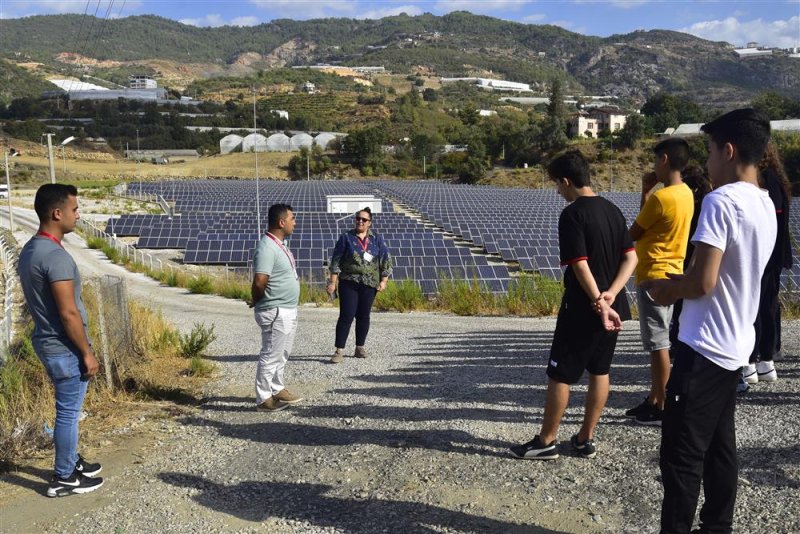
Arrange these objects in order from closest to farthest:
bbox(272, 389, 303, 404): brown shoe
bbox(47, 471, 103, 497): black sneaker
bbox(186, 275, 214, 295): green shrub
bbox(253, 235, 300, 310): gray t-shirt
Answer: bbox(47, 471, 103, 497): black sneaker
bbox(253, 235, 300, 310): gray t-shirt
bbox(272, 389, 303, 404): brown shoe
bbox(186, 275, 214, 295): green shrub

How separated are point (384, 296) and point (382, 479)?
315 inches

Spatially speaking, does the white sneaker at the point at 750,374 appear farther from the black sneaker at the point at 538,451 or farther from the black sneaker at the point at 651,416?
the black sneaker at the point at 538,451

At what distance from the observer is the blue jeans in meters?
3.96

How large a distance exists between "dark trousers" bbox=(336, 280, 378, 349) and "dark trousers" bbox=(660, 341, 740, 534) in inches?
175

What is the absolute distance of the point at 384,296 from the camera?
11.9 metres

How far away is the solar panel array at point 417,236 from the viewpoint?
62.1 ft

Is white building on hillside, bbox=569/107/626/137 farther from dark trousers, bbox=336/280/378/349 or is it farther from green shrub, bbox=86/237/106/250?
dark trousers, bbox=336/280/378/349

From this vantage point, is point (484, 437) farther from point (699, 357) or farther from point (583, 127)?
point (583, 127)

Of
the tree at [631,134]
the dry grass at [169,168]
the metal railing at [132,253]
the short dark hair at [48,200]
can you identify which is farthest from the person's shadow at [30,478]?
the tree at [631,134]

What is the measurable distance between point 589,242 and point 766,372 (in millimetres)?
2465

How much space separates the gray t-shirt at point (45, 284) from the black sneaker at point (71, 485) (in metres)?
0.70

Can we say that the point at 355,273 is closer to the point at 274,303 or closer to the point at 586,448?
the point at 274,303

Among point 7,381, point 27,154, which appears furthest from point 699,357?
point 27,154

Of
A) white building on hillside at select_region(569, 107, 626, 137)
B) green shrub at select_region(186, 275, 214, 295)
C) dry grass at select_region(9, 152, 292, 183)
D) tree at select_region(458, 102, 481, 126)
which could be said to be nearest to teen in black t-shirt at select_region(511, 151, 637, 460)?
green shrub at select_region(186, 275, 214, 295)
